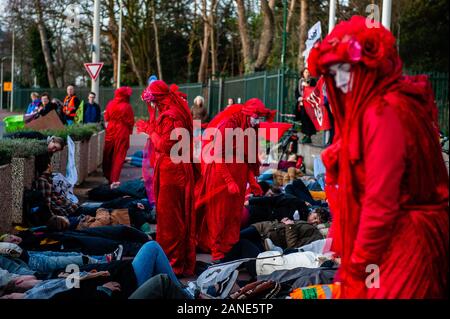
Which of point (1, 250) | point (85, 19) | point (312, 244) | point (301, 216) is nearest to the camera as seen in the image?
point (1, 250)

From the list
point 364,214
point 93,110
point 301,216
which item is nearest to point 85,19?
point 93,110

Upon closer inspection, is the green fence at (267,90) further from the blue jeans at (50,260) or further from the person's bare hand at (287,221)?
the blue jeans at (50,260)

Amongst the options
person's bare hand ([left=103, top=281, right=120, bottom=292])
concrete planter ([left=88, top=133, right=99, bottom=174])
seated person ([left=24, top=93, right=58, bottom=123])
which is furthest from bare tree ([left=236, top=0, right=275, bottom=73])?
person's bare hand ([left=103, top=281, right=120, bottom=292])

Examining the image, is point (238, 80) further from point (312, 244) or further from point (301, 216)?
point (312, 244)

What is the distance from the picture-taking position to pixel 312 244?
8852 millimetres

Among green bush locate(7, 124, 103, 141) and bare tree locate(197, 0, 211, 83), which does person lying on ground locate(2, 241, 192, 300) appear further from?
bare tree locate(197, 0, 211, 83)

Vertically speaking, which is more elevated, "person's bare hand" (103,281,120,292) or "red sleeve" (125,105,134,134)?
"red sleeve" (125,105,134,134)

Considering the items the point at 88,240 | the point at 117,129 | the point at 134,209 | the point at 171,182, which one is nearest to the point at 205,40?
the point at 117,129

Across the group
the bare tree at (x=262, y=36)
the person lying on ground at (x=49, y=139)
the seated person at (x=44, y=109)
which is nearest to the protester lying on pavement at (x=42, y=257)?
the person lying on ground at (x=49, y=139)

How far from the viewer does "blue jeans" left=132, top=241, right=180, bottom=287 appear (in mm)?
6543

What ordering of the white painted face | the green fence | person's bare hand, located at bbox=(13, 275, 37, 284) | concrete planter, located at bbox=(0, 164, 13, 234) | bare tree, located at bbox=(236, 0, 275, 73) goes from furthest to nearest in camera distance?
bare tree, located at bbox=(236, 0, 275, 73), the green fence, concrete planter, located at bbox=(0, 164, 13, 234), person's bare hand, located at bbox=(13, 275, 37, 284), the white painted face

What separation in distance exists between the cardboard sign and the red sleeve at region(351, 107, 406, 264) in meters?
→ 12.4

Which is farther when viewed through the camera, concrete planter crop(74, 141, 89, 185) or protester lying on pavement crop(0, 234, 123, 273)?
concrete planter crop(74, 141, 89, 185)

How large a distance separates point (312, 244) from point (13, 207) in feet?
11.7
